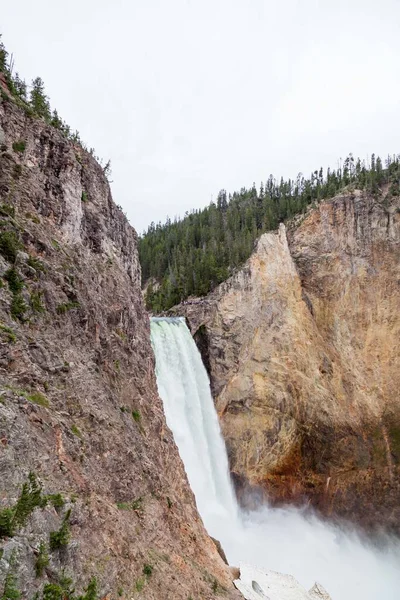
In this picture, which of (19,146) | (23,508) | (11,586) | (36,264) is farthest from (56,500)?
(19,146)

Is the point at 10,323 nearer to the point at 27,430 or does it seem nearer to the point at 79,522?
the point at 27,430

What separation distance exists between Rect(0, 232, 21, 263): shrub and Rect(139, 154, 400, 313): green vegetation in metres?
33.2

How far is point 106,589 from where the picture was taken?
32.4ft

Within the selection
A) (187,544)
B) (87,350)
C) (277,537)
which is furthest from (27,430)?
(277,537)

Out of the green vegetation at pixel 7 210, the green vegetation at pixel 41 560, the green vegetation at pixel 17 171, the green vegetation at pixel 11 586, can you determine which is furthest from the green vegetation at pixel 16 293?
the green vegetation at pixel 11 586

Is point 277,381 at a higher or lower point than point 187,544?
higher

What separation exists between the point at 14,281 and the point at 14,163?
528 cm

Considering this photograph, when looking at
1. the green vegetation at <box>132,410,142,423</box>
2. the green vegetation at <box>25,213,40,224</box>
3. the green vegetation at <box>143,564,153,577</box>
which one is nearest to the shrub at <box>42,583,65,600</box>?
the green vegetation at <box>143,564,153,577</box>

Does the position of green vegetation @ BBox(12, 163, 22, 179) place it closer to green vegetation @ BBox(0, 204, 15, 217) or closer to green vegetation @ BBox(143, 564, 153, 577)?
green vegetation @ BBox(0, 204, 15, 217)

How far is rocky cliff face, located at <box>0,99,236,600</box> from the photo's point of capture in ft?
30.8

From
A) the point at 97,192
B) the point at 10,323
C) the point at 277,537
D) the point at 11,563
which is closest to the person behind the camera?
the point at 11,563

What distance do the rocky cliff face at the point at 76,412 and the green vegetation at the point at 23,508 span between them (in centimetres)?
3

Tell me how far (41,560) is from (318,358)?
3099 cm

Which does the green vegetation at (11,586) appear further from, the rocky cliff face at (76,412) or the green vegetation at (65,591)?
the green vegetation at (65,591)
